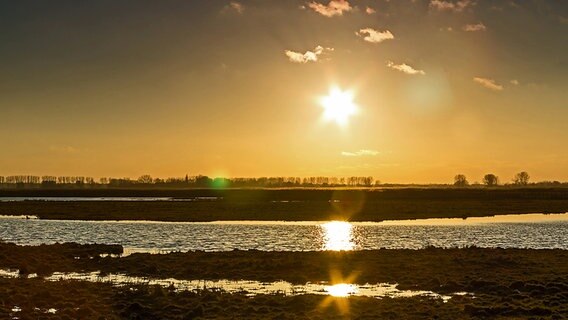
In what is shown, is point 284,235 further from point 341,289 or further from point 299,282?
point 341,289

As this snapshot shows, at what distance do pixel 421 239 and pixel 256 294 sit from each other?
33.5 meters

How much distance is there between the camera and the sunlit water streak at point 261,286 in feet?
100

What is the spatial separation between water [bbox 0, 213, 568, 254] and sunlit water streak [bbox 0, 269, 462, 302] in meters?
14.1

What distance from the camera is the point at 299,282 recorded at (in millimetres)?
34312

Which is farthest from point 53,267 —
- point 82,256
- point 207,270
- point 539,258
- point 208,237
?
point 539,258

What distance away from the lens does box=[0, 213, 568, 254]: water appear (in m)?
54.6

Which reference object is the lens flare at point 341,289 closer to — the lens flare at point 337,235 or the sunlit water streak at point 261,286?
the sunlit water streak at point 261,286

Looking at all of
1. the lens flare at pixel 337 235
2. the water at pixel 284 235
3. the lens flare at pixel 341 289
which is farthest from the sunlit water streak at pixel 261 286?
the lens flare at pixel 337 235

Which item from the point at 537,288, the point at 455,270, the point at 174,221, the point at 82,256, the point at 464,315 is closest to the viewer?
the point at 464,315

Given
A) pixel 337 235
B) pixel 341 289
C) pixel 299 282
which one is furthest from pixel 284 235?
pixel 341 289

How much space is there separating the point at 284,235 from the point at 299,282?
98.7ft

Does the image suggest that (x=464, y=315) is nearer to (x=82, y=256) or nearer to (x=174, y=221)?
(x=82, y=256)

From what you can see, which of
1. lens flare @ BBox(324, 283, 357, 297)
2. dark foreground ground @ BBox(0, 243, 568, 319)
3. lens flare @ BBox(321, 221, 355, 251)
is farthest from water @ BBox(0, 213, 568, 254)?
lens flare @ BBox(324, 283, 357, 297)

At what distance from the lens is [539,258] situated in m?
42.4
